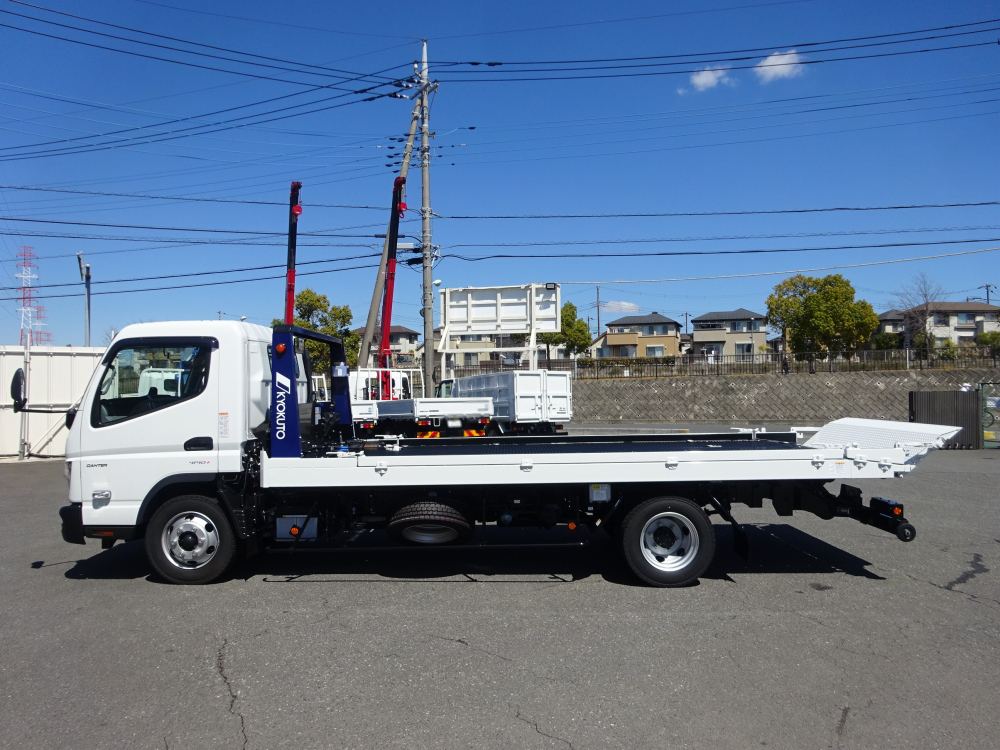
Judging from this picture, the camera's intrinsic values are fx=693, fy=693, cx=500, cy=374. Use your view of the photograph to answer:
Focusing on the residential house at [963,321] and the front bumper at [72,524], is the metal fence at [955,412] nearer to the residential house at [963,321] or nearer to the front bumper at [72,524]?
the front bumper at [72,524]

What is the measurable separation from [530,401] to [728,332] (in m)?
60.0

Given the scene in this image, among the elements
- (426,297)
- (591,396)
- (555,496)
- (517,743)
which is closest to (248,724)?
(517,743)

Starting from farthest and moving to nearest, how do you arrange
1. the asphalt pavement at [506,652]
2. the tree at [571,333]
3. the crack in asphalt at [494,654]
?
the tree at [571,333]
the crack in asphalt at [494,654]
the asphalt pavement at [506,652]

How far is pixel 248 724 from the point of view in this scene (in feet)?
12.7

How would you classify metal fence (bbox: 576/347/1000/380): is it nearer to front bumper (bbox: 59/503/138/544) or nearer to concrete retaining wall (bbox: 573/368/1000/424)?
concrete retaining wall (bbox: 573/368/1000/424)

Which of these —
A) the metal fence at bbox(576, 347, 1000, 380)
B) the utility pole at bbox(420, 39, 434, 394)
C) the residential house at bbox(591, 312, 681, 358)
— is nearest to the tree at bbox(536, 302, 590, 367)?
the residential house at bbox(591, 312, 681, 358)

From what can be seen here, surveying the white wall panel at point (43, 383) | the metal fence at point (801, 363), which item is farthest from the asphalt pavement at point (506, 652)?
the metal fence at point (801, 363)

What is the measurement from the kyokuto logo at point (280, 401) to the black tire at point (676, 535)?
10.5 ft

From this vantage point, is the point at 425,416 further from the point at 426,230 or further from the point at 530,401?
the point at 426,230

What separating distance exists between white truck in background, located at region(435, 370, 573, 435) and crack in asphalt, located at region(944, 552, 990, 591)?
10.9 m

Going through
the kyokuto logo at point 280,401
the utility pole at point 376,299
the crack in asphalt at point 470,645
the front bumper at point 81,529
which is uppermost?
the utility pole at point 376,299

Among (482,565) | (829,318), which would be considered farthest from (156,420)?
(829,318)

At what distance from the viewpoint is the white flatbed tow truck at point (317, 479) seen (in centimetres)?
608

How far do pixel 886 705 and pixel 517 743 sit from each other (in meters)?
2.21
